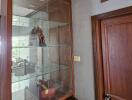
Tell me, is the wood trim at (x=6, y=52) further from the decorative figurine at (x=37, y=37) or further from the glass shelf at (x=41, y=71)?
the decorative figurine at (x=37, y=37)

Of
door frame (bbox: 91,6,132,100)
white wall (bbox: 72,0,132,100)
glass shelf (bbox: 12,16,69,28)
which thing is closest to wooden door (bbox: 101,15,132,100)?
door frame (bbox: 91,6,132,100)

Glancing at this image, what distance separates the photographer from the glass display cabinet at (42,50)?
64.6 inches

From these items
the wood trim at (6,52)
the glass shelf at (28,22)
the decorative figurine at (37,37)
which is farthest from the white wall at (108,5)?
the wood trim at (6,52)

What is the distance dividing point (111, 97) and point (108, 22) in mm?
1061

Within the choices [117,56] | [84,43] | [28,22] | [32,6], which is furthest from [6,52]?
[117,56]

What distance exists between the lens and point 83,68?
2188mm

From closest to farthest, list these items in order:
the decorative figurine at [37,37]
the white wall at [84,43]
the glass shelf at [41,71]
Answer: the glass shelf at [41,71] → the decorative figurine at [37,37] → the white wall at [84,43]

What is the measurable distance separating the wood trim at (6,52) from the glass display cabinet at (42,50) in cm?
11

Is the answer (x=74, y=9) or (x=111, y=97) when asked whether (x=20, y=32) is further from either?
(x=111, y=97)

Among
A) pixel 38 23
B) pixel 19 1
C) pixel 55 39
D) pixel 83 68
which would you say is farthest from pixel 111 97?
pixel 19 1

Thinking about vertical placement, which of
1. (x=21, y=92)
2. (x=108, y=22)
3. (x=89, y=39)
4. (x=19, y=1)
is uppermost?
(x=19, y=1)

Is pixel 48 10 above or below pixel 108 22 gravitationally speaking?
above

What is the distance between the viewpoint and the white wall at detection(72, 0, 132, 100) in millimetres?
2064

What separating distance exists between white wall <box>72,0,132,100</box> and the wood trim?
3.79 feet
